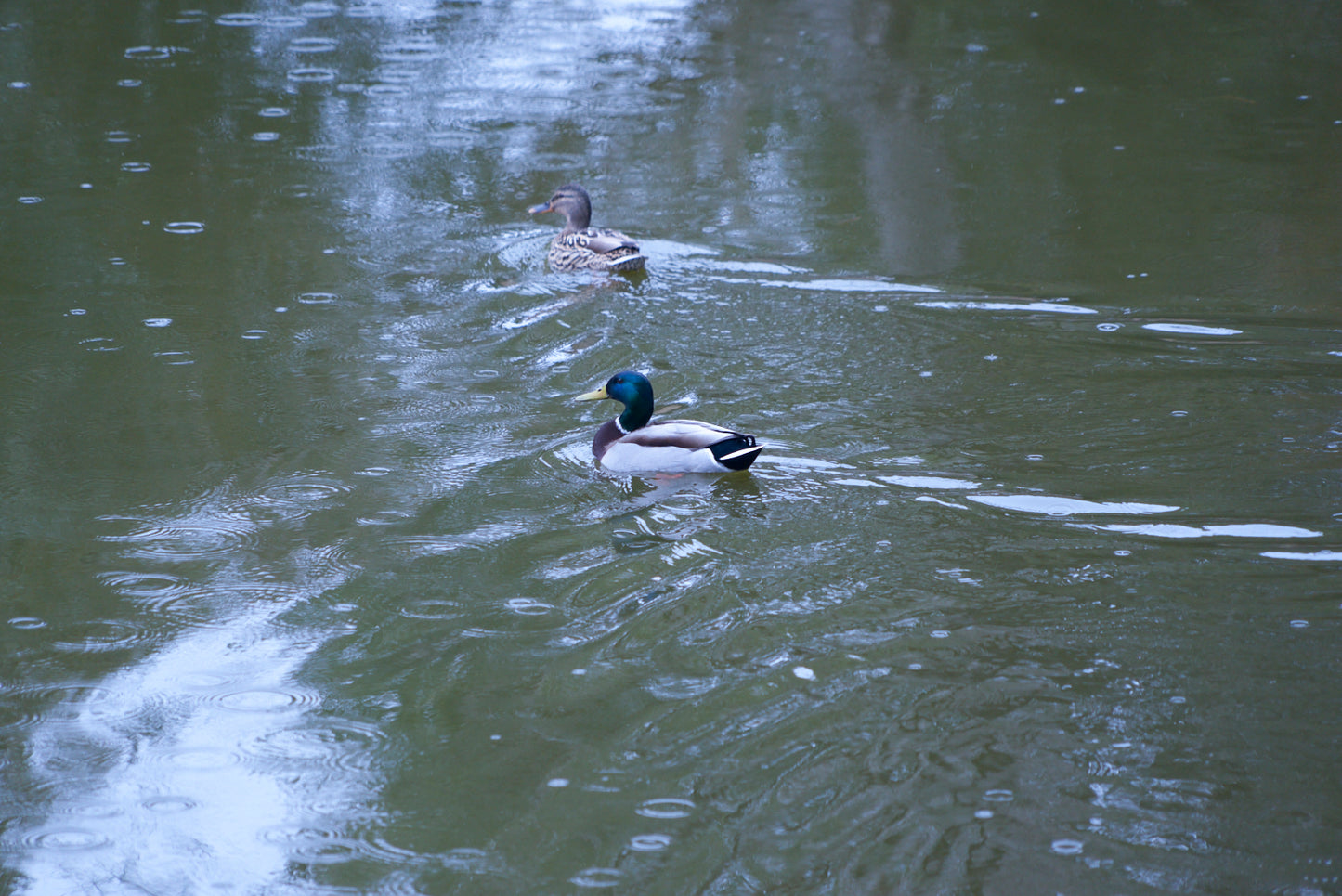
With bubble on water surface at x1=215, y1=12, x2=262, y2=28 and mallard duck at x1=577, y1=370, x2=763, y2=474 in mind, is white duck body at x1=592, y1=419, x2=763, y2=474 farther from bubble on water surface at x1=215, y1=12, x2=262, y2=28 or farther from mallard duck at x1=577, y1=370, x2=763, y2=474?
bubble on water surface at x1=215, y1=12, x2=262, y2=28

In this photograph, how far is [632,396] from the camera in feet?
22.1

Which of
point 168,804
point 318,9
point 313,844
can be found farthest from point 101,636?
point 318,9

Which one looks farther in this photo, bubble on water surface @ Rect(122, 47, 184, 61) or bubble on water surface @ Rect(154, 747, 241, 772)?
bubble on water surface @ Rect(122, 47, 184, 61)

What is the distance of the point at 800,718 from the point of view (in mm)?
4312

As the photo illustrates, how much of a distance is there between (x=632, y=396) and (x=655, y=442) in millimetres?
433

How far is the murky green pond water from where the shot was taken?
3.91 meters

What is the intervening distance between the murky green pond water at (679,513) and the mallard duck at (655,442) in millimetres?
138

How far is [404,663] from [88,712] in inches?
44.9

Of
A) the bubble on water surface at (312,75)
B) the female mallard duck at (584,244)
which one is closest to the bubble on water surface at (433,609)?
the female mallard duck at (584,244)

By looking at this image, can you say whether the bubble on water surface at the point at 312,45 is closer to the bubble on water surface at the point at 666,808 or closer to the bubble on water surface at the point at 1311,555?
the bubble on water surface at the point at 1311,555

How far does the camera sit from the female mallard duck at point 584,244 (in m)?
9.16

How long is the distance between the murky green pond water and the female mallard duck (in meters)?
0.19

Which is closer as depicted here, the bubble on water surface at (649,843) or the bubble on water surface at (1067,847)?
the bubble on water surface at (1067,847)

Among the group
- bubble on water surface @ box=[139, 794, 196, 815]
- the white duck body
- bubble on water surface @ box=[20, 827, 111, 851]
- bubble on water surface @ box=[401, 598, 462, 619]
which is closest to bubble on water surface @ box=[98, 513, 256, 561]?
bubble on water surface @ box=[401, 598, 462, 619]
